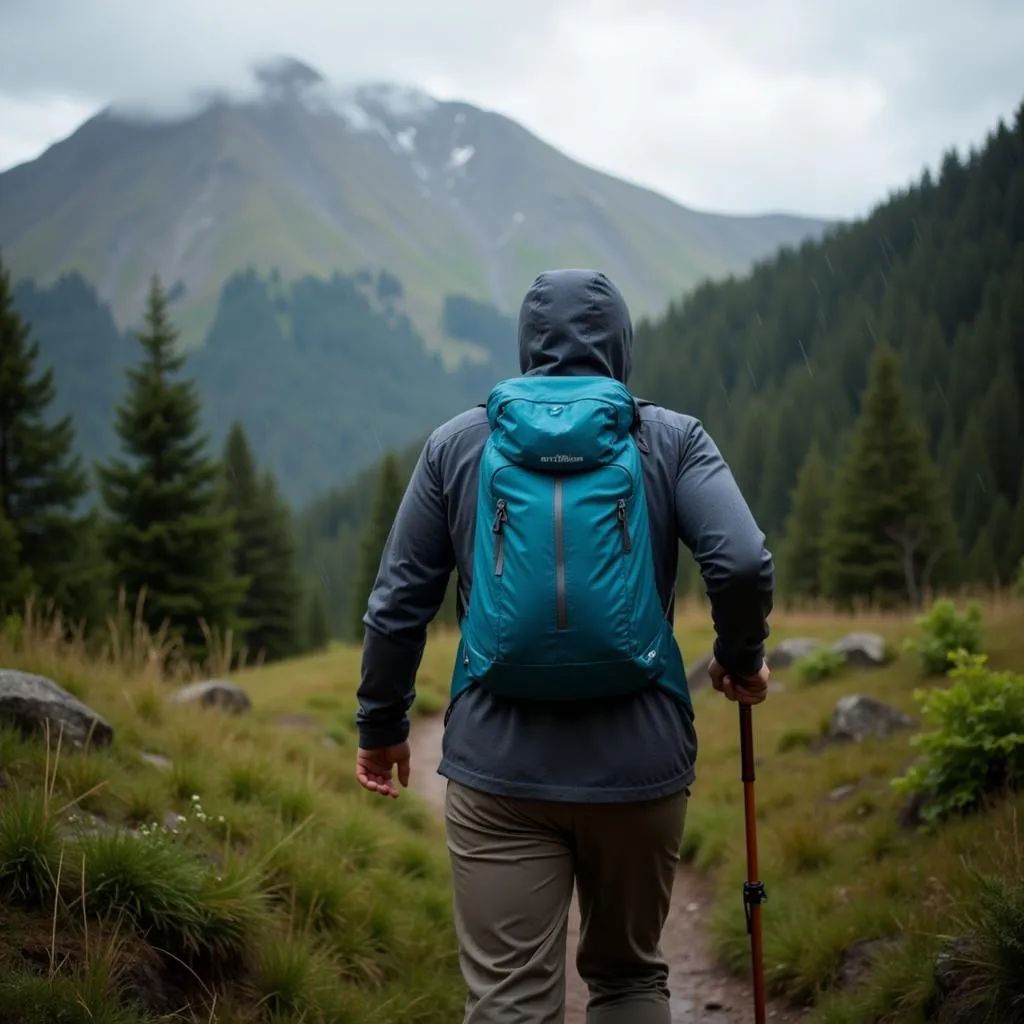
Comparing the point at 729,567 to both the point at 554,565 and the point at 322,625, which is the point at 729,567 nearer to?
the point at 554,565

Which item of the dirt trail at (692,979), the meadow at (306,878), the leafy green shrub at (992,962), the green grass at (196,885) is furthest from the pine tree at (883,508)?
the leafy green shrub at (992,962)

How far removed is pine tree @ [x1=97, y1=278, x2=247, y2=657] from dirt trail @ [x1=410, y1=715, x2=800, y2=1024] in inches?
816

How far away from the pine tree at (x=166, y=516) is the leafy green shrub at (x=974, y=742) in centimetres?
2245

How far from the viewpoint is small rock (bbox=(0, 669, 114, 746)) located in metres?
4.90

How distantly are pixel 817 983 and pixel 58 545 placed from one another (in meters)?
29.1

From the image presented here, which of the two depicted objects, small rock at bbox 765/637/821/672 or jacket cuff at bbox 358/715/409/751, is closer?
jacket cuff at bbox 358/715/409/751

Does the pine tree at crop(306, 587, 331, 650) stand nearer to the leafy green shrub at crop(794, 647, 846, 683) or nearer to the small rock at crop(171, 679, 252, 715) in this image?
the small rock at crop(171, 679, 252, 715)

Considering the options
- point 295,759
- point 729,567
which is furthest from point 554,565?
point 295,759

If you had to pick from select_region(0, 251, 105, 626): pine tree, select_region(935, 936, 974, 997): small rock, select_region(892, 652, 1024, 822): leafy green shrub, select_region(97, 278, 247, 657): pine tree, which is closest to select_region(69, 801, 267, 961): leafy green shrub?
select_region(935, 936, 974, 997): small rock

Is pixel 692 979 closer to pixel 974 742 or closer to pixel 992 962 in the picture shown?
pixel 974 742

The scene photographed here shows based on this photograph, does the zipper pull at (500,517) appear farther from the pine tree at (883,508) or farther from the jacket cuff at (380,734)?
the pine tree at (883,508)

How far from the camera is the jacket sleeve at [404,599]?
2936 millimetres

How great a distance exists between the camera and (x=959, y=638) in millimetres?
8258

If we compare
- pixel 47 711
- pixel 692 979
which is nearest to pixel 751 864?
pixel 692 979
